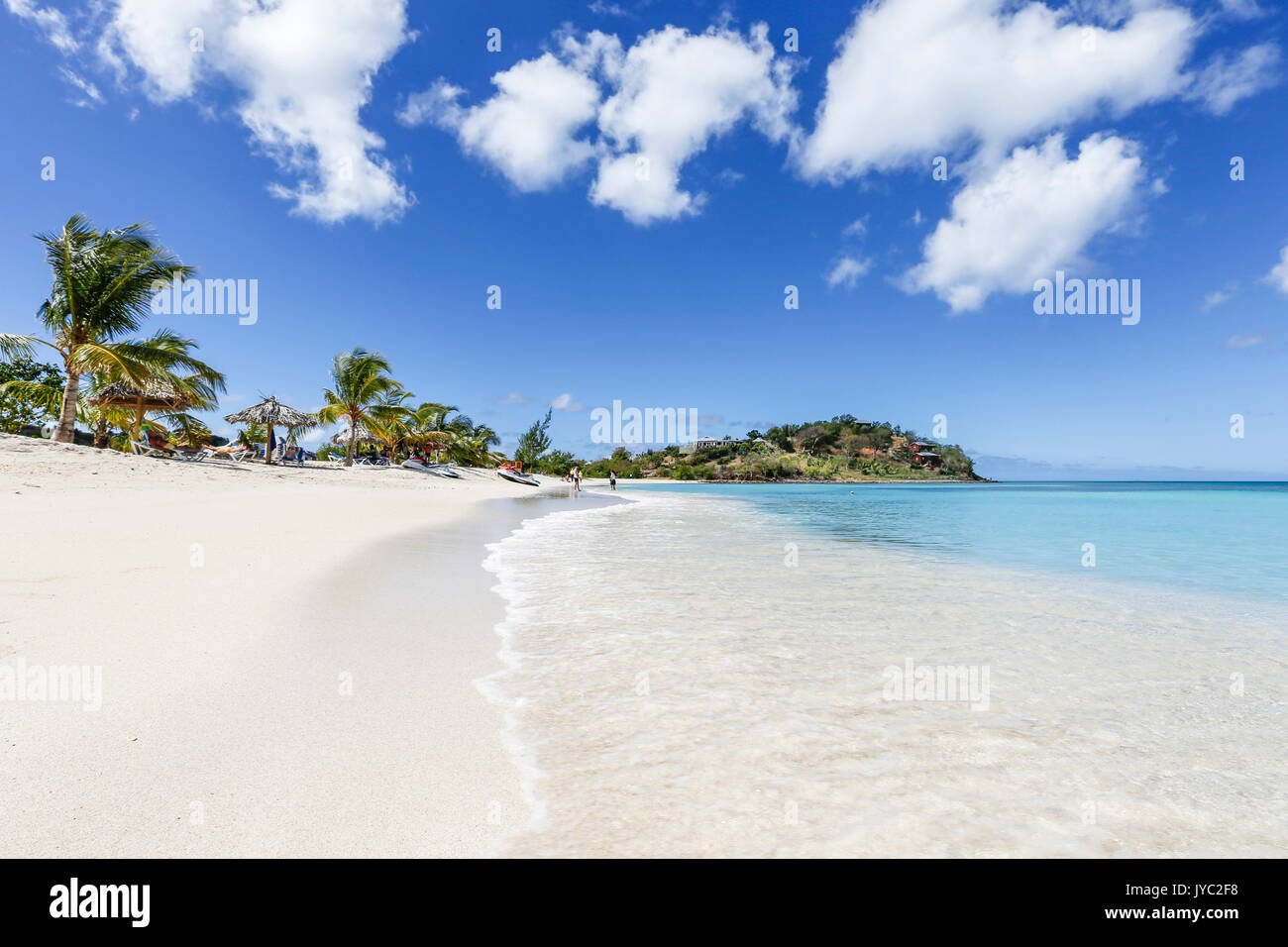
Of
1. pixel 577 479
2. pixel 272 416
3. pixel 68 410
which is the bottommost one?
pixel 577 479

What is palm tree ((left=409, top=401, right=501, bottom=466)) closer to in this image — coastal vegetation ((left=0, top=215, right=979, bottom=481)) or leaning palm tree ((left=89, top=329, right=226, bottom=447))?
coastal vegetation ((left=0, top=215, right=979, bottom=481))

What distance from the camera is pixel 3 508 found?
9.71m

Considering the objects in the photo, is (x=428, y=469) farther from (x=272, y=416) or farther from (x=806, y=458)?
(x=806, y=458)

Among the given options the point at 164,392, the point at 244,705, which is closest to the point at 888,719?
the point at 244,705

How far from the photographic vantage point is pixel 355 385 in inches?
1481

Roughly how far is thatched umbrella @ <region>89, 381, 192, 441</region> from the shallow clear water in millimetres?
30313

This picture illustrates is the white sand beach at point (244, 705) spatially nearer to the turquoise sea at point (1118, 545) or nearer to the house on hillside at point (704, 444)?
the turquoise sea at point (1118, 545)

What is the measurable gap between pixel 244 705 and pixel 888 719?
159 inches

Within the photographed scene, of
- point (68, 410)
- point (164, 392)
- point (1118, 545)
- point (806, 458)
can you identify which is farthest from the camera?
point (806, 458)

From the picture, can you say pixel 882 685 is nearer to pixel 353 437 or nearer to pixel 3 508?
pixel 3 508

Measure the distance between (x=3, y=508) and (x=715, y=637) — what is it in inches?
498

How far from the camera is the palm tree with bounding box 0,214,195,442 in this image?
19328 mm

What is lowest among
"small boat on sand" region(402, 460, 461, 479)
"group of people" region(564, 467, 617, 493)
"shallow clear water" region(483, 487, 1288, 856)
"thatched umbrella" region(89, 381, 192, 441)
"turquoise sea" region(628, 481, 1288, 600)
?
"turquoise sea" region(628, 481, 1288, 600)


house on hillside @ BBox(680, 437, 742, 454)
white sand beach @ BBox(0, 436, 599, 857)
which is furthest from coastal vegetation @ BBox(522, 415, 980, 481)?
white sand beach @ BBox(0, 436, 599, 857)
